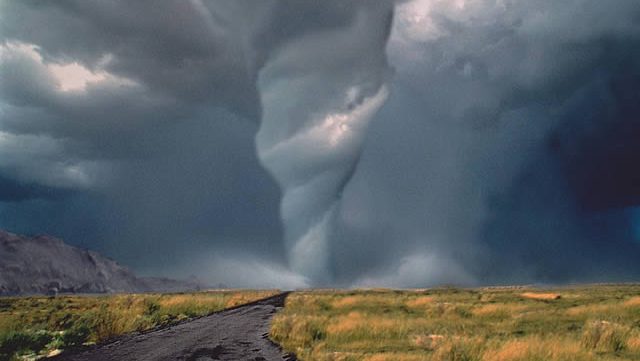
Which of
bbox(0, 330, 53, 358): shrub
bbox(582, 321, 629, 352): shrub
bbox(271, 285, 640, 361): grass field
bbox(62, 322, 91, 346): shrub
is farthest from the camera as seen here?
bbox(62, 322, 91, 346): shrub

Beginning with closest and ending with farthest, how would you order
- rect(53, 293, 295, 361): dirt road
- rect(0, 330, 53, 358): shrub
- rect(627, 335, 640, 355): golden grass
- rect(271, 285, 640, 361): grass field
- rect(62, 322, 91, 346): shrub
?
rect(271, 285, 640, 361): grass field, rect(627, 335, 640, 355): golden grass, rect(53, 293, 295, 361): dirt road, rect(0, 330, 53, 358): shrub, rect(62, 322, 91, 346): shrub

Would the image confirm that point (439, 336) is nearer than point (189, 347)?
Yes

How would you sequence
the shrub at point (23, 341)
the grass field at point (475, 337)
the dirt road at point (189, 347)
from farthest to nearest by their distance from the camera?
the shrub at point (23, 341) < the dirt road at point (189, 347) < the grass field at point (475, 337)

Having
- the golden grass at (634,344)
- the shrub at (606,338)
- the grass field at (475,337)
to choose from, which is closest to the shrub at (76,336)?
the grass field at (475,337)

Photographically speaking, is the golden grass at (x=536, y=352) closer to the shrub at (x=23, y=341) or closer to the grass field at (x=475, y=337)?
the grass field at (x=475, y=337)

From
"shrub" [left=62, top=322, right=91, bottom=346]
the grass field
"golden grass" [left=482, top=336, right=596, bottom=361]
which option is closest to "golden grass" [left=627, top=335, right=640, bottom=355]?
the grass field

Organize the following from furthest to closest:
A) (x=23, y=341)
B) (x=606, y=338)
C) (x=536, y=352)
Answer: (x=23, y=341) < (x=606, y=338) < (x=536, y=352)

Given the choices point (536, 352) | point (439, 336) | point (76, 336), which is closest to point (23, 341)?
point (76, 336)

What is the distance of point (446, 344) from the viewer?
13773mm

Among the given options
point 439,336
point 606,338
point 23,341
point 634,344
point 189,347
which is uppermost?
point 23,341

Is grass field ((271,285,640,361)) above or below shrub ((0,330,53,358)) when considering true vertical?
below

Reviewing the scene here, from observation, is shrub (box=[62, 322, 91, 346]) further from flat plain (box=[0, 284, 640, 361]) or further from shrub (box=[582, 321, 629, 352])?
shrub (box=[582, 321, 629, 352])

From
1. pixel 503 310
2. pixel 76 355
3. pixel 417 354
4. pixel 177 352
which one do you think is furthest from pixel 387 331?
pixel 503 310

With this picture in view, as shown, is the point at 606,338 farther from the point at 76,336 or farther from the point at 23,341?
the point at 23,341
